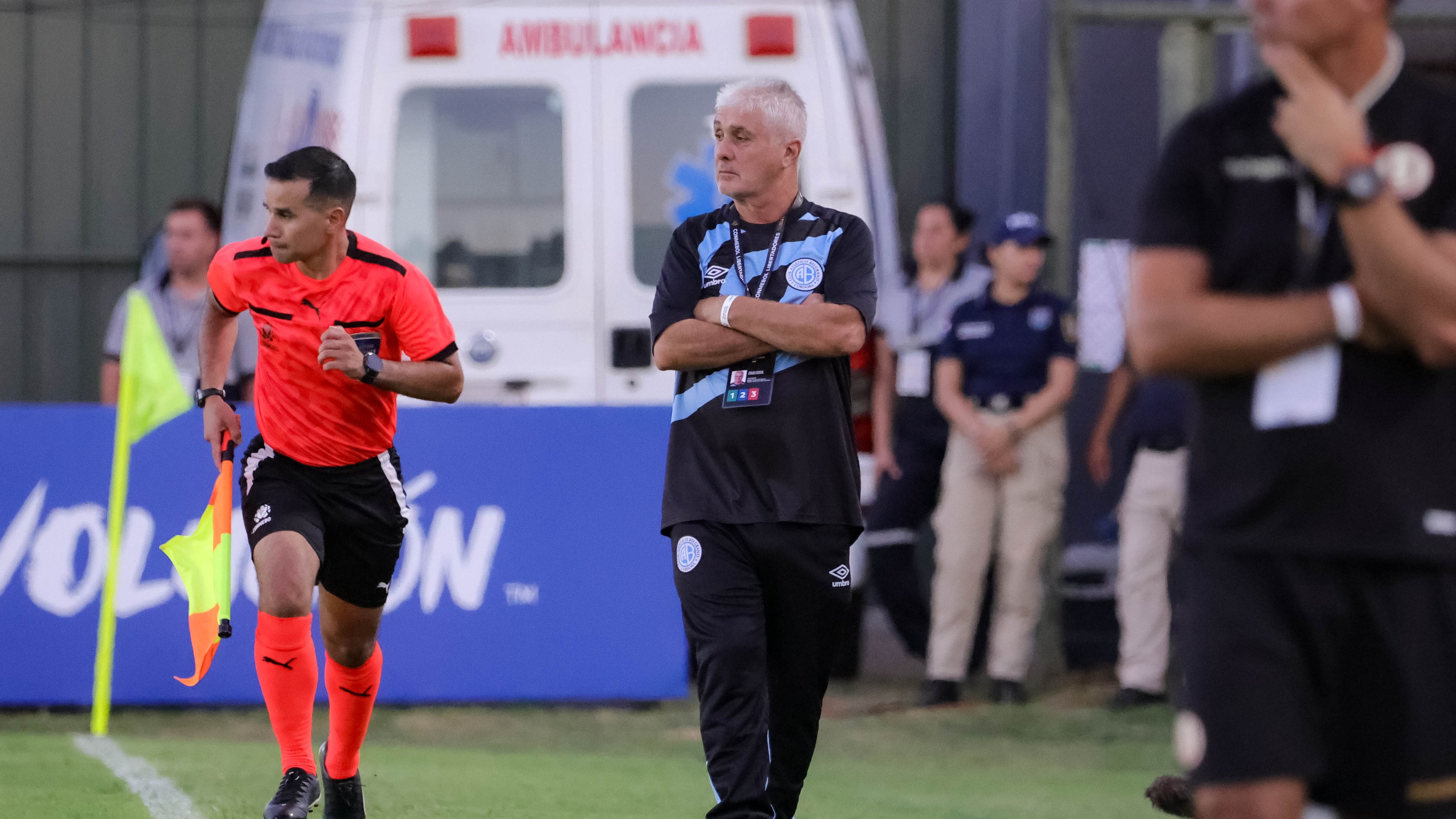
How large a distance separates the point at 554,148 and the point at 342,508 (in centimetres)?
296

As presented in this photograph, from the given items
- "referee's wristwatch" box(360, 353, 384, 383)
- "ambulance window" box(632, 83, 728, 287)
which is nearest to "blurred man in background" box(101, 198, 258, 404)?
"ambulance window" box(632, 83, 728, 287)

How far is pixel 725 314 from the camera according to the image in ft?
14.7

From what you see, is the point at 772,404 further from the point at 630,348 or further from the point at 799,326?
the point at 630,348

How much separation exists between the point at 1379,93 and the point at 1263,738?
95 cm

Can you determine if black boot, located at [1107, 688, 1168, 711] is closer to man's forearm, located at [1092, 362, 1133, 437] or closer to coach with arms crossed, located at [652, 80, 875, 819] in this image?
man's forearm, located at [1092, 362, 1133, 437]

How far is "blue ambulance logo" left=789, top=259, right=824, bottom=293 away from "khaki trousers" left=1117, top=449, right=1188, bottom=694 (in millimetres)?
3908

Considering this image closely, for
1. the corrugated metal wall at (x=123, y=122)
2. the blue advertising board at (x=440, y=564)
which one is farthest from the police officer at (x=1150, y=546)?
the corrugated metal wall at (x=123, y=122)

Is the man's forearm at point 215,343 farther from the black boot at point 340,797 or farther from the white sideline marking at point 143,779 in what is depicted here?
the white sideline marking at point 143,779

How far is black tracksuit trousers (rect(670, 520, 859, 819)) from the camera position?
4414mm

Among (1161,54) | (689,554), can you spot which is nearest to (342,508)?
(689,554)

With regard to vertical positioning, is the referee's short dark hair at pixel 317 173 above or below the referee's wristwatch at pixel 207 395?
above

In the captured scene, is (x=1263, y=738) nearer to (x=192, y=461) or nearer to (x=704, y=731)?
(x=704, y=731)

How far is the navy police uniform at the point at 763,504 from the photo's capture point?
175 inches

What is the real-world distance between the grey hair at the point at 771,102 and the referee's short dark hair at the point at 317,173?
1105 millimetres
